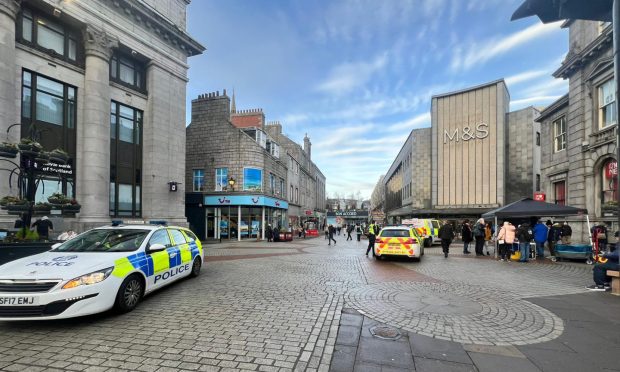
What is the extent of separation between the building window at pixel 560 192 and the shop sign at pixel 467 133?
56.7 ft

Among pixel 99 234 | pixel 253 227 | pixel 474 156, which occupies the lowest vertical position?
pixel 253 227

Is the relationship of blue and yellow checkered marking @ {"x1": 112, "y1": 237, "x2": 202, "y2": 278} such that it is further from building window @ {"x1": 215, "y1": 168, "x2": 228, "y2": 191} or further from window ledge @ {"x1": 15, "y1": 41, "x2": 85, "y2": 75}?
building window @ {"x1": 215, "y1": 168, "x2": 228, "y2": 191}

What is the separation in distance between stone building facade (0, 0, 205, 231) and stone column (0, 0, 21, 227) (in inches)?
1.5

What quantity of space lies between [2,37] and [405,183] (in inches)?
1698

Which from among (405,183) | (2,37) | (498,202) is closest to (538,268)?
(2,37)

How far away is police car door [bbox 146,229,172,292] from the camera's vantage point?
6.47m

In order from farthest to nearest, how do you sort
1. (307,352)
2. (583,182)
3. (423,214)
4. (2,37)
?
(423,214) < (583,182) < (2,37) < (307,352)

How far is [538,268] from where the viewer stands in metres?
11.3

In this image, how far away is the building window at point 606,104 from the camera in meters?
14.8

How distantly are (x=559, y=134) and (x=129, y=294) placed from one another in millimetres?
23727

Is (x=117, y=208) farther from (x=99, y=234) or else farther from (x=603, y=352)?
(x=603, y=352)

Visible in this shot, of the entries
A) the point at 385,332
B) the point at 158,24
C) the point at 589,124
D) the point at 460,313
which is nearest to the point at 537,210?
the point at 589,124

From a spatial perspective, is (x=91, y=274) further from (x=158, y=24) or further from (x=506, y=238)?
(x=158, y=24)

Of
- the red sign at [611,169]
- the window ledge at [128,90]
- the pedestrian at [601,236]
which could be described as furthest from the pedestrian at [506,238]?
the window ledge at [128,90]
